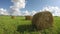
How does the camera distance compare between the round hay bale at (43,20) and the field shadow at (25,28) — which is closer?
the field shadow at (25,28)

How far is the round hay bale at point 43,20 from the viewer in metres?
14.8

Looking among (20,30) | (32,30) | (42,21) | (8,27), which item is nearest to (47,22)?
(42,21)

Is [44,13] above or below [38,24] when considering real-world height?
above

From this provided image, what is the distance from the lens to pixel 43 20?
15.0m

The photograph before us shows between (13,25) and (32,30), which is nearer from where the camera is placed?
(32,30)

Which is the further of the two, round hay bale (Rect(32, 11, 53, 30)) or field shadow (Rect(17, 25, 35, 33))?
round hay bale (Rect(32, 11, 53, 30))

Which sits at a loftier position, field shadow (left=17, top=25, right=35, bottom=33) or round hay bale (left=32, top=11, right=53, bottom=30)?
round hay bale (left=32, top=11, right=53, bottom=30)

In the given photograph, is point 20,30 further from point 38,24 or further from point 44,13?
point 44,13

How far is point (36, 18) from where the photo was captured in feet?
49.8

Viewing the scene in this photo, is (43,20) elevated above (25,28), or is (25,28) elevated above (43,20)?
(43,20)

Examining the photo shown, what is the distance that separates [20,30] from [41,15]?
222 cm

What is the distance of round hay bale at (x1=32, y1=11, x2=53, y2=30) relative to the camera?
1481 centimetres

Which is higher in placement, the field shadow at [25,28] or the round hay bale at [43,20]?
the round hay bale at [43,20]

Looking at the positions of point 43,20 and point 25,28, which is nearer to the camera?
point 43,20
